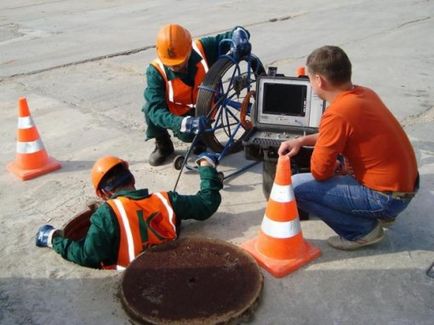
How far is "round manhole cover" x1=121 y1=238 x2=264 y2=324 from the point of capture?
8.13ft

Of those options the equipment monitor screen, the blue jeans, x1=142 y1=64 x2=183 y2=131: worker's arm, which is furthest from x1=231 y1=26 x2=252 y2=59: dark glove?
the blue jeans

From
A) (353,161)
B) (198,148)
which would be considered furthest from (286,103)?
(198,148)

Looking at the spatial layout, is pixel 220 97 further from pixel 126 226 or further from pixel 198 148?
pixel 126 226

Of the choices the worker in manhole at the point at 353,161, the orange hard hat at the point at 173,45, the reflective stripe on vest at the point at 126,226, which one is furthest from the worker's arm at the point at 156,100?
the worker in manhole at the point at 353,161

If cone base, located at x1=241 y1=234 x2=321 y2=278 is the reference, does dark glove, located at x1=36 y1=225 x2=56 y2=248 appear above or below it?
above

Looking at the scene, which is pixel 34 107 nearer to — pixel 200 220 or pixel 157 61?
pixel 157 61

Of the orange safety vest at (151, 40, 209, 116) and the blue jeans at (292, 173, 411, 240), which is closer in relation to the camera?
the blue jeans at (292, 173, 411, 240)

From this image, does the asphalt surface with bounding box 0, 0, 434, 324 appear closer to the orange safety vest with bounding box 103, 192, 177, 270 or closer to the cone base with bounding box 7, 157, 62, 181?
the cone base with bounding box 7, 157, 62, 181

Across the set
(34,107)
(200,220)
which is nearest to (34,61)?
(34,107)

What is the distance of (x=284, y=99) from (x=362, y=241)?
122 centimetres

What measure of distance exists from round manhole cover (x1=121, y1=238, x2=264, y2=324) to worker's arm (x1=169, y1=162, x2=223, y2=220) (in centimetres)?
19

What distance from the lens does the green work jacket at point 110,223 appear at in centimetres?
279

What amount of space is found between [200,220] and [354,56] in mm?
4871

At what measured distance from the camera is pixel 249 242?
3088 millimetres
